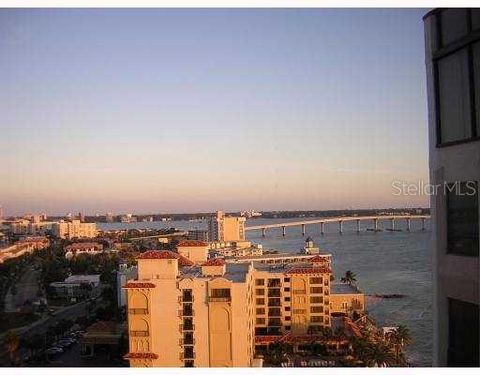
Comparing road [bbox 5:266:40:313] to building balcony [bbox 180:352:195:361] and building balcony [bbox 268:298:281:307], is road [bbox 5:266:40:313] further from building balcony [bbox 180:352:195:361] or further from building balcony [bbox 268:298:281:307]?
building balcony [bbox 180:352:195:361]

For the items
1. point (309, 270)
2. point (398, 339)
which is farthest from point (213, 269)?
point (398, 339)

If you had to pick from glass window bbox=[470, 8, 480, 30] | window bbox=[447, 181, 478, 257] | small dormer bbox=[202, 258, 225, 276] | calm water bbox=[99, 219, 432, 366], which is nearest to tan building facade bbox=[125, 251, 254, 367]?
small dormer bbox=[202, 258, 225, 276]

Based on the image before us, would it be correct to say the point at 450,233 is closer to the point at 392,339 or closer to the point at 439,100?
the point at 439,100

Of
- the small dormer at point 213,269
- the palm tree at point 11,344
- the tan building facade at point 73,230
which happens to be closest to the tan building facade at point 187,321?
the small dormer at point 213,269

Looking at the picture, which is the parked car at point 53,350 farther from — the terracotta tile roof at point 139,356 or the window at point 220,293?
the window at point 220,293

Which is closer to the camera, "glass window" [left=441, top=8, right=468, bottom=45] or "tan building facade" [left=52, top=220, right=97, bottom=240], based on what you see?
"glass window" [left=441, top=8, right=468, bottom=45]

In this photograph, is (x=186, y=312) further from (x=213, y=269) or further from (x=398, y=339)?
(x=398, y=339)
